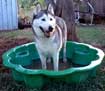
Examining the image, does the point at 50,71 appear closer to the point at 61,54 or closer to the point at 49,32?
the point at 49,32

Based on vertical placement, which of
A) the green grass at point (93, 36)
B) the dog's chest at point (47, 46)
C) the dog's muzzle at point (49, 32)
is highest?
the dog's muzzle at point (49, 32)

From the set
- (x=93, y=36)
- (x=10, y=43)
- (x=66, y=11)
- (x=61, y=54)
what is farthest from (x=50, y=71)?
(x=93, y=36)

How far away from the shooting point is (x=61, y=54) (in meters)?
4.75

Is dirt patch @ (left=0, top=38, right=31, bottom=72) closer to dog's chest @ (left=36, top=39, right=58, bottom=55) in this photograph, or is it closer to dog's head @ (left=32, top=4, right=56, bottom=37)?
dog's chest @ (left=36, top=39, right=58, bottom=55)

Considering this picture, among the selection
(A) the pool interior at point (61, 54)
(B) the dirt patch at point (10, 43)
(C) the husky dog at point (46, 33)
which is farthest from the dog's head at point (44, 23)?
(B) the dirt patch at point (10, 43)

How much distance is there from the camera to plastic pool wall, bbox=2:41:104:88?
131 inches

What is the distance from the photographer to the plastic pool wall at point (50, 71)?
3319 millimetres

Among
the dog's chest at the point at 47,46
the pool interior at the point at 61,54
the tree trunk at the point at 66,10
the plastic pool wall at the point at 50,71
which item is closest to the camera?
the plastic pool wall at the point at 50,71

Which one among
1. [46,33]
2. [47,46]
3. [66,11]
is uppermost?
[66,11]

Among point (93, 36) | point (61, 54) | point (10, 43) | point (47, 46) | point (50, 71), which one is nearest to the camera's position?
point (50, 71)

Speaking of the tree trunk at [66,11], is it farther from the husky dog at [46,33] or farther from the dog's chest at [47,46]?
the dog's chest at [47,46]

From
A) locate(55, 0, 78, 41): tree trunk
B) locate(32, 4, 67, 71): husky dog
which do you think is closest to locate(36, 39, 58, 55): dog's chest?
locate(32, 4, 67, 71): husky dog

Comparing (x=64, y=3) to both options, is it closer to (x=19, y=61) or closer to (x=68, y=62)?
(x=68, y=62)

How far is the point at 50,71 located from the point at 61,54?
4.75ft
